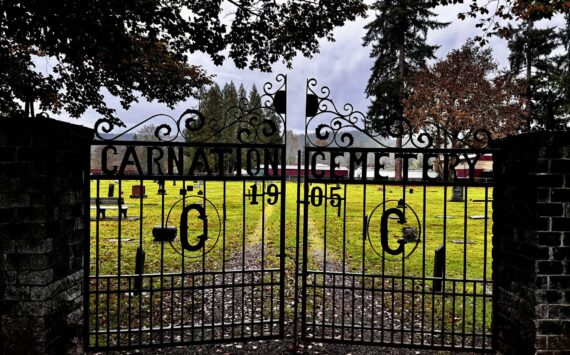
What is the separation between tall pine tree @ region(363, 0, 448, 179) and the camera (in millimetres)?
32188

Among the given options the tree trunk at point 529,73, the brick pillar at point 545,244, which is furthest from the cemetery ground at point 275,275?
the tree trunk at point 529,73

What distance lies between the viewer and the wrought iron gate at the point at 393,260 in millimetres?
4285

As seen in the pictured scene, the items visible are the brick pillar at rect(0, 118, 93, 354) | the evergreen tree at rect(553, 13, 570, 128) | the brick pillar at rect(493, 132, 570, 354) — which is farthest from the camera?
the evergreen tree at rect(553, 13, 570, 128)

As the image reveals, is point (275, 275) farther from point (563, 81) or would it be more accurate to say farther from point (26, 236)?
point (563, 81)

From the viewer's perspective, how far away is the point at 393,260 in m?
4.33

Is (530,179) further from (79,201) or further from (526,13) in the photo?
(526,13)

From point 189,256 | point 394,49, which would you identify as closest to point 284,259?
point 189,256

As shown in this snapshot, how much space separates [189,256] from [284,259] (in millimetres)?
2772

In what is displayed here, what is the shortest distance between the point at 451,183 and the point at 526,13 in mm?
5212

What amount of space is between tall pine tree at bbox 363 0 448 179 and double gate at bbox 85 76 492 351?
18.4m

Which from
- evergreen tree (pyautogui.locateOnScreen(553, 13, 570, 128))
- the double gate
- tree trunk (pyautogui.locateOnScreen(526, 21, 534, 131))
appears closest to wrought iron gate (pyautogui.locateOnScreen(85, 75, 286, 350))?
the double gate

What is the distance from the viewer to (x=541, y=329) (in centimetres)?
357

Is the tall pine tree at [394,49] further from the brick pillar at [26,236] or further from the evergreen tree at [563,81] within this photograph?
the brick pillar at [26,236]

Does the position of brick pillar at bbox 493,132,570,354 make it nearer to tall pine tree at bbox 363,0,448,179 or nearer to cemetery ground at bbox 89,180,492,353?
cemetery ground at bbox 89,180,492,353
